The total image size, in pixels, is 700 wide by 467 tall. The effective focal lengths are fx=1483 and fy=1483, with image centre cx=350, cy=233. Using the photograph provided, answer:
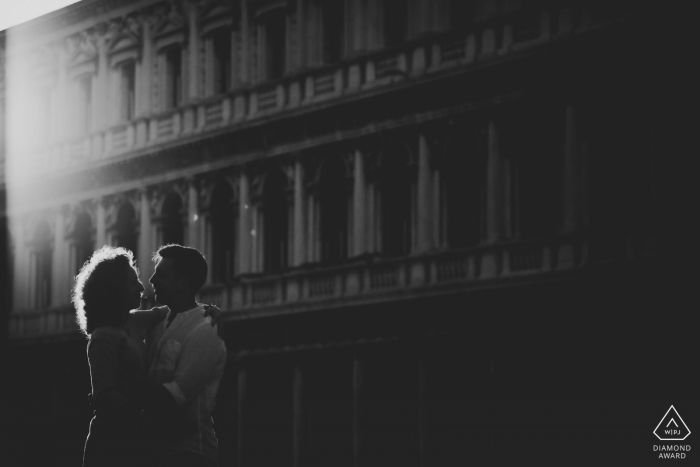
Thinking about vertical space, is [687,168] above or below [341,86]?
below

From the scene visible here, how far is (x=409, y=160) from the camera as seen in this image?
80.6ft

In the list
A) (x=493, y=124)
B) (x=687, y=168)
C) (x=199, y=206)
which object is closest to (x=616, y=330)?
(x=687, y=168)

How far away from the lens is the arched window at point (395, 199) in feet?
80.6

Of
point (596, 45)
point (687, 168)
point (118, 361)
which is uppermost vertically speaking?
point (596, 45)

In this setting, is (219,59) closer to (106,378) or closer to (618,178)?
(618,178)

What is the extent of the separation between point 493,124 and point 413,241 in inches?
95.4

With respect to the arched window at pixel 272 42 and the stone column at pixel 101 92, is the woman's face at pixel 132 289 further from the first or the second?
the stone column at pixel 101 92

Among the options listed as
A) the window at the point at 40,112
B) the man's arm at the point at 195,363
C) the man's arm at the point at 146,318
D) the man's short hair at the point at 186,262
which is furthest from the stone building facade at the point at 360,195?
the man's arm at the point at 195,363

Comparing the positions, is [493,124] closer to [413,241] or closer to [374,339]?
[413,241]

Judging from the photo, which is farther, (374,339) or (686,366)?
(374,339)

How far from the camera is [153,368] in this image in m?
6.57

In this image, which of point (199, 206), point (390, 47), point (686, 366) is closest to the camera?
point (686, 366)

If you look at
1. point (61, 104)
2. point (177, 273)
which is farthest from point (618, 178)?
point (177, 273)

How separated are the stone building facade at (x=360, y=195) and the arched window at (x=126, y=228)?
0.24 ft
